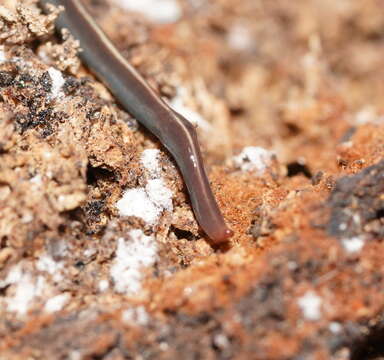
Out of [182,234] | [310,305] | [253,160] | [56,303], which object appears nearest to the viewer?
[310,305]

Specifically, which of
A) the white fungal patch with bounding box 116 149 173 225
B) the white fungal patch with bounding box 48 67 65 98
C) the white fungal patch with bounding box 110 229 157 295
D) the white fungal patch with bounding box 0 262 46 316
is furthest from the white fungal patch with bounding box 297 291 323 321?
the white fungal patch with bounding box 48 67 65 98

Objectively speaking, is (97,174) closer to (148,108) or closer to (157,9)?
(148,108)

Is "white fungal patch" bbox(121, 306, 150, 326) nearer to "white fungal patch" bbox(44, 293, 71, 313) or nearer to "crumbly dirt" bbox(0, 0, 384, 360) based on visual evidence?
"crumbly dirt" bbox(0, 0, 384, 360)

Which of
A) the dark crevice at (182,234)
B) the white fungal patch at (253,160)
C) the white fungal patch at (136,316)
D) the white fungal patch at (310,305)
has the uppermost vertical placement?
the white fungal patch at (253,160)

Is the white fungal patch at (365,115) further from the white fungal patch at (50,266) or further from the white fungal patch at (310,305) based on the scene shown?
the white fungal patch at (50,266)

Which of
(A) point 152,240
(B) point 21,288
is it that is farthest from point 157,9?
(B) point 21,288

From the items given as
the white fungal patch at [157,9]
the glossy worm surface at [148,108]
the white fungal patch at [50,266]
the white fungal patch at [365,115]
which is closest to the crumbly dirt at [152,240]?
the white fungal patch at [50,266]
